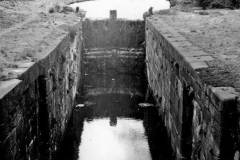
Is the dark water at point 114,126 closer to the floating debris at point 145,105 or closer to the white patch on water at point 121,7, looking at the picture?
the floating debris at point 145,105

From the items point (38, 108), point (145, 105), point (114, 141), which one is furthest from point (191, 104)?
point (145, 105)

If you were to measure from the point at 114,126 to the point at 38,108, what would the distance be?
13.0ft

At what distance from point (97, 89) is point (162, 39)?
4.74 meters

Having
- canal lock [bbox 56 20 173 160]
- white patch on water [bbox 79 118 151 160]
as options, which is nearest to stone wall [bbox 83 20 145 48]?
canal lock [bbox 56 20 173 160]

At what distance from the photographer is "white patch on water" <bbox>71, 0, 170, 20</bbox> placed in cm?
1902

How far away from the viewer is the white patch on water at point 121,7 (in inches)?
749

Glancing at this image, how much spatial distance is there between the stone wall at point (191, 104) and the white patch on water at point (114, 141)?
795 mm

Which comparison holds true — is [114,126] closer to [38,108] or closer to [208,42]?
[208,42]

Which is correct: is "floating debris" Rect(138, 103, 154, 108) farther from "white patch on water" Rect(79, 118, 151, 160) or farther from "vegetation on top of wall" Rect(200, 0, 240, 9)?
"vegetation on top of wall" Rect(200, 0, 240, 9)

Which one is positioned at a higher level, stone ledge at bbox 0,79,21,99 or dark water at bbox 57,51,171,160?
stone ledge at bbox 0,79,21,99

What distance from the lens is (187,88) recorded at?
6.53m

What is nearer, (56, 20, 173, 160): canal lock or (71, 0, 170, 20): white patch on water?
(56, 20, 173, 160): canal lock

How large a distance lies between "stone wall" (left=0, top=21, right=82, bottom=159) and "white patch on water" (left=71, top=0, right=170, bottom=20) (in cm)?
858

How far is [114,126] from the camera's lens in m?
10.3
